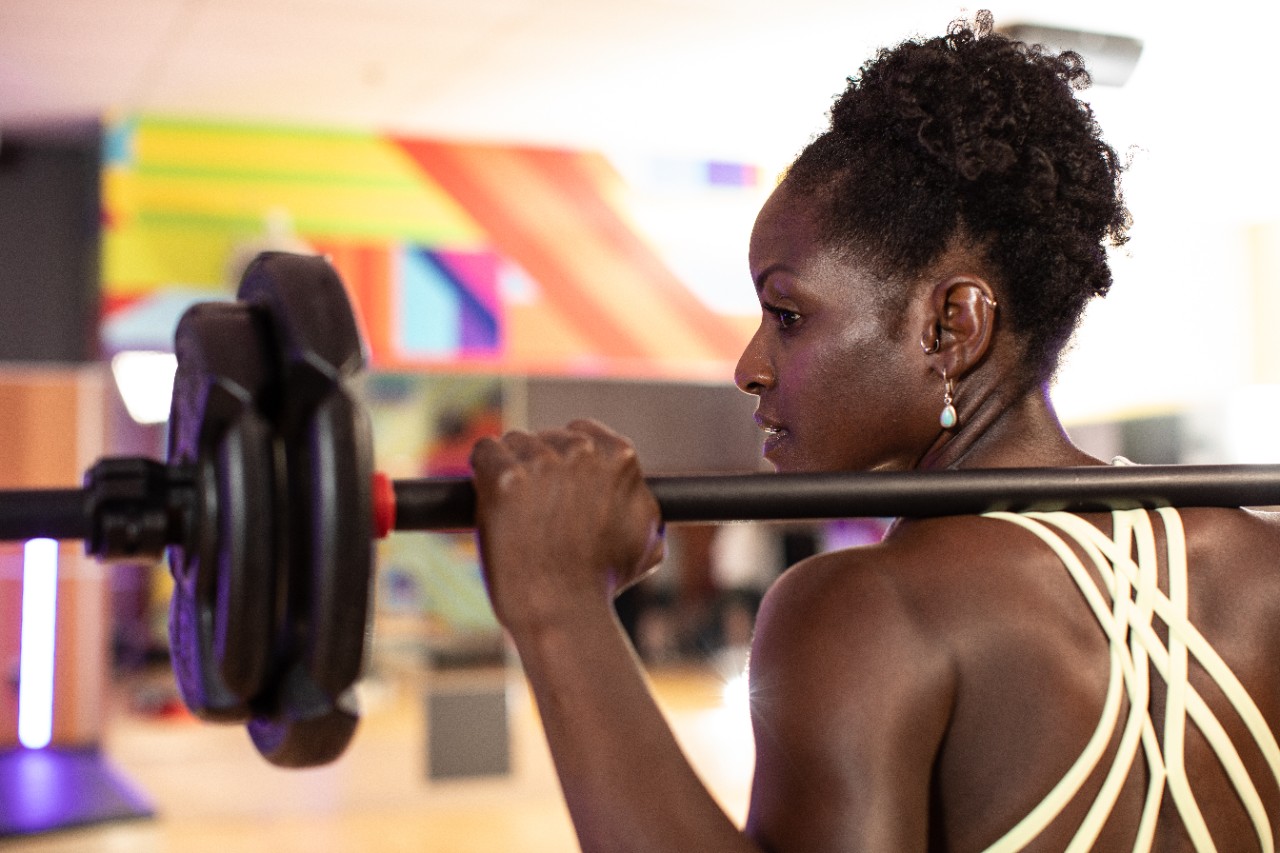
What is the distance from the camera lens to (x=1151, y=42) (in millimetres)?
4906

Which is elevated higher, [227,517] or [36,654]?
[227,517]

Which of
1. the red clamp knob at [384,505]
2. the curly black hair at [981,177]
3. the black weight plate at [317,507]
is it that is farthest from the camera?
the curly black hair at [981,177]

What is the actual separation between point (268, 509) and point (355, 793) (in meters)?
4.77

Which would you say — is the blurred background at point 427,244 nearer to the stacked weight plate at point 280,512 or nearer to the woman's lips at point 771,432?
the woman's lips at point 771,432

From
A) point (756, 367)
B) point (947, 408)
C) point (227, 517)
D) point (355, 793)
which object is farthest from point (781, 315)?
point (355, 793)

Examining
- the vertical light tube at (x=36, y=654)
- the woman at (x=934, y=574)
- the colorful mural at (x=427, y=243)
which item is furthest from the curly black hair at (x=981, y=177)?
the vertical light tube at (x=36, y=654)

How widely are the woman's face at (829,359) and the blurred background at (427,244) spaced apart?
11.8 feet

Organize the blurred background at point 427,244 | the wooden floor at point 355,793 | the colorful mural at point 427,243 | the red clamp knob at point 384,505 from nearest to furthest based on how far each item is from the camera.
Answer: the red clamp knob at point 384,505, the wooden floor at point 355,793, the blurred background at point 427,244, the colorful mural at point 427,243

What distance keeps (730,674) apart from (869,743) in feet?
23.7

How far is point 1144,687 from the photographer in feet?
3.04

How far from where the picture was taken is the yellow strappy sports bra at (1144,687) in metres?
0.90

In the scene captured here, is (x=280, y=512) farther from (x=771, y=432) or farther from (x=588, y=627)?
(x=771, y=432)

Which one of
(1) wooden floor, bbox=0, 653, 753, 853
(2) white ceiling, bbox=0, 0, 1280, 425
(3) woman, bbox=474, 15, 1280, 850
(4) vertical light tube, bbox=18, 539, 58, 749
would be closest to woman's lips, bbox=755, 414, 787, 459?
(3) woman, bbox=474, 15, 1280, 850

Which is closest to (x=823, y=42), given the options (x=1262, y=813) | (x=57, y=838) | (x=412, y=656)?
(x=412, y=656)
